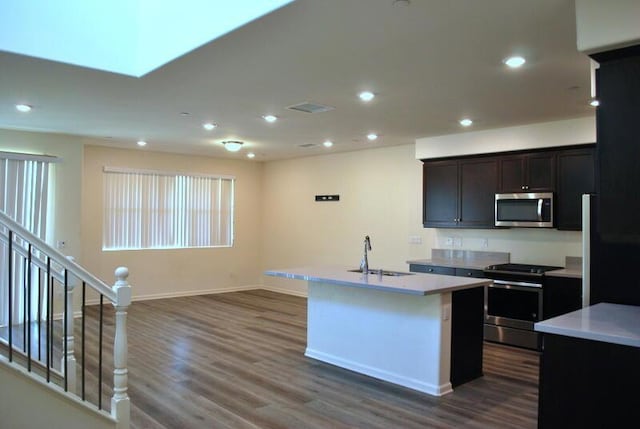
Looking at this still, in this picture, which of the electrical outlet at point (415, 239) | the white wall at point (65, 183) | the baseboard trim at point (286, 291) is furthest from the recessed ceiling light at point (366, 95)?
the baseboard trim at point (286, 291)

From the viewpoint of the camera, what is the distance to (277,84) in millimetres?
4199

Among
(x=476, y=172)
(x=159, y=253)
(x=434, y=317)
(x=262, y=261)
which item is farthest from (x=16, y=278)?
(x=476, y=172)

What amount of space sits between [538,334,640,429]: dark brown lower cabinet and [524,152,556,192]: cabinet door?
3673 mm

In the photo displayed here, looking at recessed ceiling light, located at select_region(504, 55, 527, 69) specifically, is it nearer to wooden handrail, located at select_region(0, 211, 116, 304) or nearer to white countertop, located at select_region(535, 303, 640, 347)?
white countertop, located at select_region(535, 303, 640, 347)

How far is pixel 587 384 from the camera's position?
2332mm

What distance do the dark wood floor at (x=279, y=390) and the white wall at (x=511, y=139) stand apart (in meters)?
2.41

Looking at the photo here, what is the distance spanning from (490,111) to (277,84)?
2356 millimetres

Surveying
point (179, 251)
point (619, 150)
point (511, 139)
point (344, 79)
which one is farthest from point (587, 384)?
point (179, 251)

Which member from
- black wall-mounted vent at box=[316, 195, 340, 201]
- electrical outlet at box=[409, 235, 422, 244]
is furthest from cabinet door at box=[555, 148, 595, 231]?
black wall-mounted vent at box=[316, 195, 340, 201]

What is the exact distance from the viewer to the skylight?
11.0 feet

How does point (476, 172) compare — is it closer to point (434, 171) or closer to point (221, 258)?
point (434, 171)

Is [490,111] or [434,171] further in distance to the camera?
[434,171]

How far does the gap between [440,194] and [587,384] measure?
4.50 metres

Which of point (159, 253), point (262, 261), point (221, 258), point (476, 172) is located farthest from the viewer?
point (262, 261)
